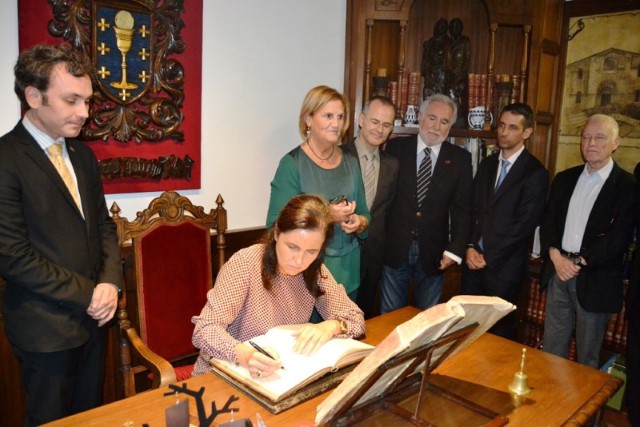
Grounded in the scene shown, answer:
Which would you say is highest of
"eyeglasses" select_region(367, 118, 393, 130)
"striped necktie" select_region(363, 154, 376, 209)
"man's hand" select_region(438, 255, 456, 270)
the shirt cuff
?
"eyeglasses" select_region(367, 118, 393, 130)

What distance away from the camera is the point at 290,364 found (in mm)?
1438

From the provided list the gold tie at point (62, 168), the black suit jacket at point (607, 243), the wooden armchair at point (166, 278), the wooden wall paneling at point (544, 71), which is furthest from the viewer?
the wooden wall paneling at point (544, 71)

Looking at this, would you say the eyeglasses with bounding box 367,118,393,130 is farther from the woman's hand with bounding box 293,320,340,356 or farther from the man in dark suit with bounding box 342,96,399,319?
the woman's hand with bounding box 293,320,340,356

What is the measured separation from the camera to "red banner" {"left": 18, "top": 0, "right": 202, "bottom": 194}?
220 centimetres

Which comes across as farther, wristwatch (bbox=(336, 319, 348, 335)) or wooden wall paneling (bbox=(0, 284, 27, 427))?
wooden wall paneling (bbox=(0, 284, 27, 427))

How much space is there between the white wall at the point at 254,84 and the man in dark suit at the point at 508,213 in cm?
117

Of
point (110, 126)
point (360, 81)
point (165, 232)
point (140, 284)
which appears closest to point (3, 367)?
point (140, 284)

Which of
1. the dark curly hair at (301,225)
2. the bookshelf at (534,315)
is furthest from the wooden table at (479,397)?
the bookshelf at (534,315)

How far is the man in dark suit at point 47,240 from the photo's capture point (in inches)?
65.0

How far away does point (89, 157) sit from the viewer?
78.2 inches

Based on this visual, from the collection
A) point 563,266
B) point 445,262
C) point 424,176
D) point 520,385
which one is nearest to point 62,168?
point 520,385

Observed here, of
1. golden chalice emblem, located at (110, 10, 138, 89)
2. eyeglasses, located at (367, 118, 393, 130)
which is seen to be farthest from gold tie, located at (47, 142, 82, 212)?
eyeglasses, located at (367, 118, 393, 130)

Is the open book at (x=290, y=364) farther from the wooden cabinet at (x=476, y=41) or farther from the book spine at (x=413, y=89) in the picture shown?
the book spine at (x=413, y=89)

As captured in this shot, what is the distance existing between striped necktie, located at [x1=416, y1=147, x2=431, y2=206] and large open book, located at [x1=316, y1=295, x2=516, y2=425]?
1.58 m
